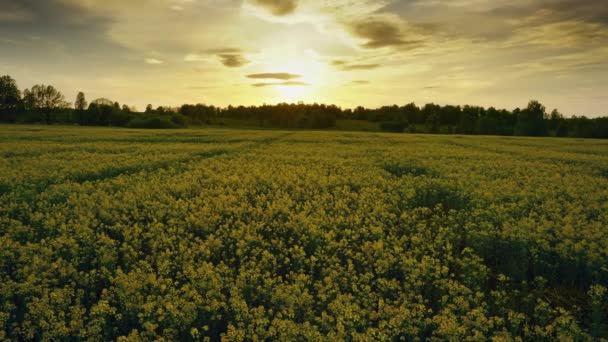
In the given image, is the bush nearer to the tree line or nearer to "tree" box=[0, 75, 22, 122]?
the tree line

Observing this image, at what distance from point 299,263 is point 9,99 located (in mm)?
147354

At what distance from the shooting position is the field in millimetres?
4664

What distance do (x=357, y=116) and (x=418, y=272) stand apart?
578 feet

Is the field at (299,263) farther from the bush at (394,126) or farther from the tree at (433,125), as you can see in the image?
the bush at (394,126)

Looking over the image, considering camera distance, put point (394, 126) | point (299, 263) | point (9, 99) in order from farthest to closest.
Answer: point (394, 126)
point (9, 99)
point (299, 263)

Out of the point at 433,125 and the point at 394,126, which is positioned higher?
the point at 433,125

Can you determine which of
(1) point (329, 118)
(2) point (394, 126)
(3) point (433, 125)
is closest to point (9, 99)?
(1) point (329, 118)

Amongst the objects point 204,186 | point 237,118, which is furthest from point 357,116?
point 204,186

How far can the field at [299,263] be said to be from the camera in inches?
184

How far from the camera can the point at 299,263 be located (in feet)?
21.1

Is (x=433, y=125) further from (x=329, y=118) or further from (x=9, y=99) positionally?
(x=9, y=99)

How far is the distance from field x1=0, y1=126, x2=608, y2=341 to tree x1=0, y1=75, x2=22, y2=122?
134721 millimetres

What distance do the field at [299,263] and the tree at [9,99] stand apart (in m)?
135

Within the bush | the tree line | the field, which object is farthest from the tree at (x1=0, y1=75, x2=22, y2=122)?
the field
